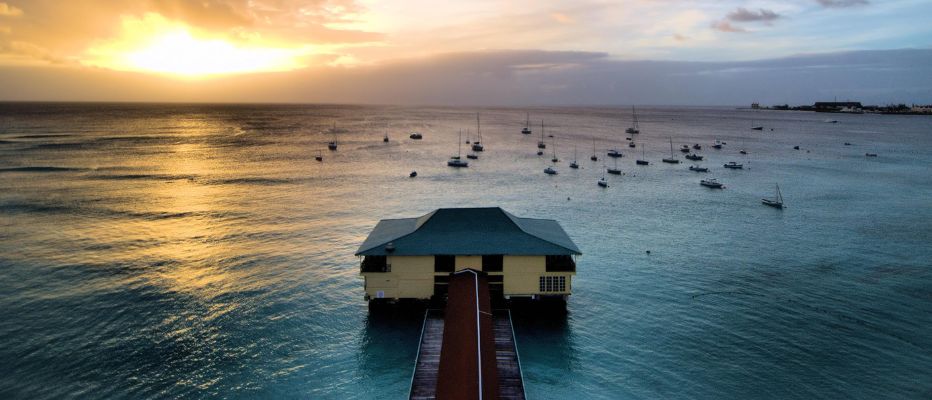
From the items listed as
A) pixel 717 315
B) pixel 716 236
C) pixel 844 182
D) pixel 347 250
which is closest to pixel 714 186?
pixel 844 182

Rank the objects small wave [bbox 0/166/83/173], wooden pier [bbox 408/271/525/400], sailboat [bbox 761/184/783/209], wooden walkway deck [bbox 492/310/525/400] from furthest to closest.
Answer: small wave [bbox 0/166/83/173] < sailboat [bbox 761/184/783/209] < wooden walkway deck [bbox 492/310/525/400] < wooden pier [bbox 408/271/525/400]

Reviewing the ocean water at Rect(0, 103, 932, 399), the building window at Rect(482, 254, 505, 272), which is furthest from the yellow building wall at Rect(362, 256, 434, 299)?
the building window at Rect(482, 254, 505, 272)

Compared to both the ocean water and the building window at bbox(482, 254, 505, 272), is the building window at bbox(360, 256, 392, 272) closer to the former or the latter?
the ocean water

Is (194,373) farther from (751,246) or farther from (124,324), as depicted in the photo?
(751,246)

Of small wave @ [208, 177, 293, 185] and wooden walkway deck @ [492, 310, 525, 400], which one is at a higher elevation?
small wave @ [208, 177, 293, 185]

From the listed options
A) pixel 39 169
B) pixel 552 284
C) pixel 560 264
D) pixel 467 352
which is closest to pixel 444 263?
pixel 552 284

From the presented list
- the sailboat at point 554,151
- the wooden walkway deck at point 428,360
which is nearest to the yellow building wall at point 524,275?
the wooden walkway deck at point 428,360

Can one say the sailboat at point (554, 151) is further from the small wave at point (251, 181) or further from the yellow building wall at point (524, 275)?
the yellow building wall at point (524, 275)

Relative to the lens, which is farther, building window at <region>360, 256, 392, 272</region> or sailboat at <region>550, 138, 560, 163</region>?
sailboat at <region>550, 138, 560, 163</region>
